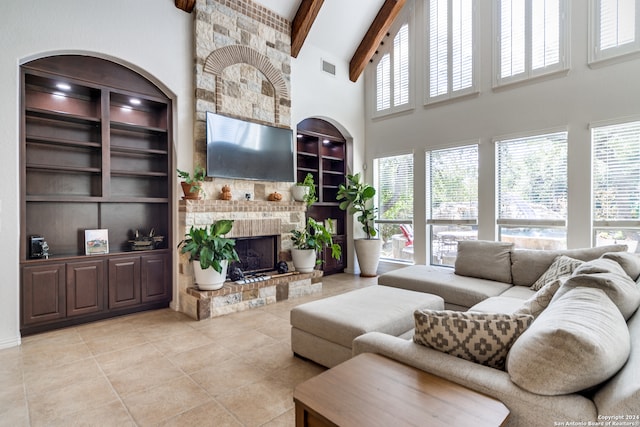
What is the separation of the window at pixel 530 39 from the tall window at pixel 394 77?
1.57 metres

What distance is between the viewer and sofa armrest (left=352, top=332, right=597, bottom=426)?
1.10m

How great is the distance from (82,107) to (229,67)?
188 cm

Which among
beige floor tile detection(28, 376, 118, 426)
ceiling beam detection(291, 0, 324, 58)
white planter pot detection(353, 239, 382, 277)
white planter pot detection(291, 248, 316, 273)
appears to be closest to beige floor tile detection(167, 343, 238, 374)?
beige floor tile detection(28, 376, 118, 426)

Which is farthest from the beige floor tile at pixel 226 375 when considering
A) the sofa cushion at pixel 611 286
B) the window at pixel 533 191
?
the window at pixel 533 191

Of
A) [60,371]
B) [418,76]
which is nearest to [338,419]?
[60,371]

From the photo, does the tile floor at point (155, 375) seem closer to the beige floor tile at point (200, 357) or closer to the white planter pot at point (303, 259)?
the beige floor tile at point (200, 357)

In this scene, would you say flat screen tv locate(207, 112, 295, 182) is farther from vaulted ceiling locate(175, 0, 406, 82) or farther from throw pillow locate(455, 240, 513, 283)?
throw pillow locate(455, 240, 513, 283)

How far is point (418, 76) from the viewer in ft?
19.2

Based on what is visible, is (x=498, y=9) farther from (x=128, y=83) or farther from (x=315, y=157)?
(x=128, y=83)

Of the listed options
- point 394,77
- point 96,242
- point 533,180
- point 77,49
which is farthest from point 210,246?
point 394,77

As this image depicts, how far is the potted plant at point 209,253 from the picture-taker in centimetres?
377

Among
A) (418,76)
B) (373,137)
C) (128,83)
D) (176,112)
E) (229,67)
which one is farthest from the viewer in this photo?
(373,137)

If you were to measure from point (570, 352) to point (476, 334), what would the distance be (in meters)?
0.38

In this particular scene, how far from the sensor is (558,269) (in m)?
3.20
